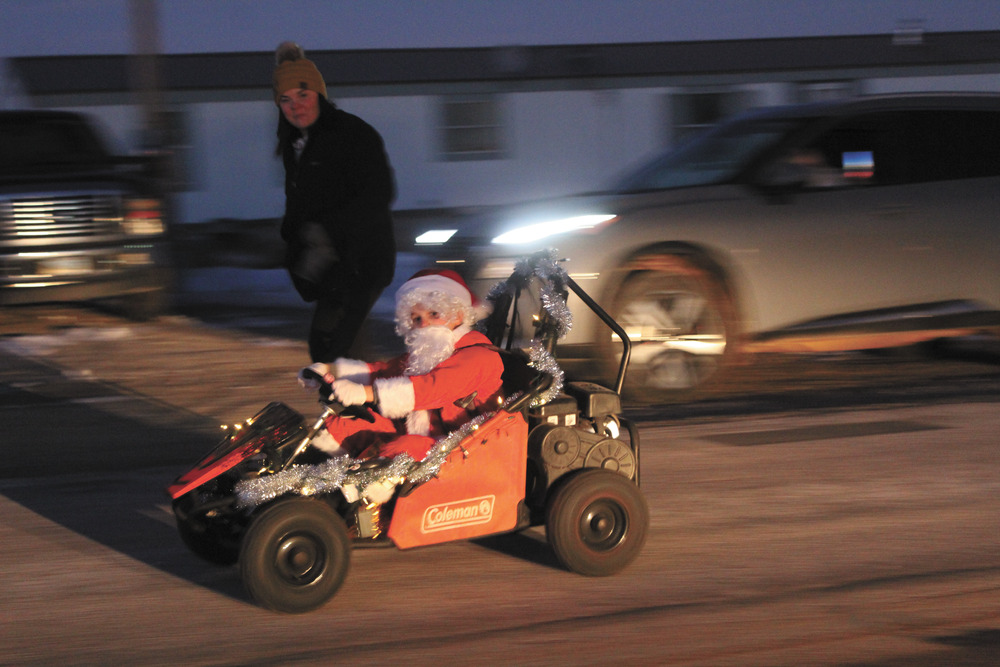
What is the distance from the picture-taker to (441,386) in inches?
157

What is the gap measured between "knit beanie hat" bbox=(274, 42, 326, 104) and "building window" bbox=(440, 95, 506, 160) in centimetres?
1571

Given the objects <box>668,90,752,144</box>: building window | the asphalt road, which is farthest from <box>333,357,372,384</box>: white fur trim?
<box>668,90,752,144</box>: building window

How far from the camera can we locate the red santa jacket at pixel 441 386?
388cm

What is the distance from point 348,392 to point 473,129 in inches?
680

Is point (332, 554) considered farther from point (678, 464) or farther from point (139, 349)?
point (139, 349)

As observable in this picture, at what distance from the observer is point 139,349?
30.6 ft

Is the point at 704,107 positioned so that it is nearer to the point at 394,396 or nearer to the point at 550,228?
the point at 550,228

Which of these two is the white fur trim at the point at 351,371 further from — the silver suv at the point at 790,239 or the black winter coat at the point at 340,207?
the silver suv at the point at 790,239

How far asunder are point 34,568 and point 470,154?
16.8 meters

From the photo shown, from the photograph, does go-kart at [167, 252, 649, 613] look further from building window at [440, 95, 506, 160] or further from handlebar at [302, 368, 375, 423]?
building window at [440, 95, 506, 160]

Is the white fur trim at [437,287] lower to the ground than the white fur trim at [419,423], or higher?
higher

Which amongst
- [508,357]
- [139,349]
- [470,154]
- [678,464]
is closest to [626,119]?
[470,154]

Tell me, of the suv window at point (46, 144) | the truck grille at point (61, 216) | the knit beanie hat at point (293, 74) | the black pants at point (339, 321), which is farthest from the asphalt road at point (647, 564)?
the suv window at point (46, 144)

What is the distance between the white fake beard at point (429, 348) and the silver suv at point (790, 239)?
9.22 ft
